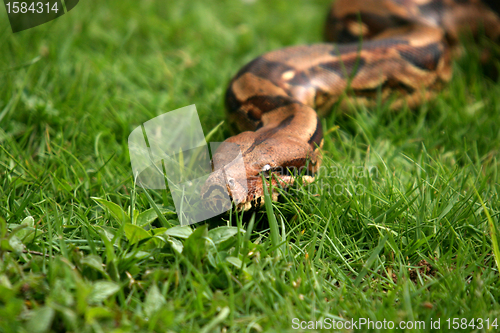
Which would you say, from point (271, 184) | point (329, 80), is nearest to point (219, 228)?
point (271, 184)

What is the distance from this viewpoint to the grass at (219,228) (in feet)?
6.97

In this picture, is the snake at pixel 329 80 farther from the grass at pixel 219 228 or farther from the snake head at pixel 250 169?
the grass at pixel 219 228

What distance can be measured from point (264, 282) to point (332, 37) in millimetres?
4524

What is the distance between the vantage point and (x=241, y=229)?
260cm

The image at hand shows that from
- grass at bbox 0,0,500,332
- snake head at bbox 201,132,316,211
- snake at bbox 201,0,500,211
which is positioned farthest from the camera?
snake at bbox 201,0,500,211

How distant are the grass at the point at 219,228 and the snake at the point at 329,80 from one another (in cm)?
21

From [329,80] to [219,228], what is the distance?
2533mm

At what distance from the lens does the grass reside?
6.97 ft

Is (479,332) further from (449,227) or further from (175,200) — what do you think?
(175,200)

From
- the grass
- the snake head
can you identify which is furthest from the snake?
the grass

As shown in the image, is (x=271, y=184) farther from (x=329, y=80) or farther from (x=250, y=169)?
(x=329, y=80)

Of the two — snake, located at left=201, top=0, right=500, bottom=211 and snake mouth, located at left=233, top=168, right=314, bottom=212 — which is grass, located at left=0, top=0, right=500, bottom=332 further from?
snake, located at left=201, top=0, right=500, bottom=211

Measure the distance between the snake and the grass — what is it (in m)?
0.21

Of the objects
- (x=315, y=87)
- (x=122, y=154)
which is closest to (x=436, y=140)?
(x=315, y=87)
